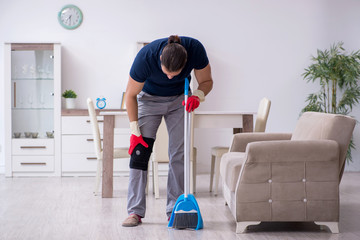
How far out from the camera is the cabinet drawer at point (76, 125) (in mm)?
5387

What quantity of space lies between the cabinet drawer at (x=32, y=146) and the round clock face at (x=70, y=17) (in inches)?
53.4

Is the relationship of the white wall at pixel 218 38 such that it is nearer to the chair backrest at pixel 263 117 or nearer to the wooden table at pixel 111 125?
the chair backrest at pixel 263 117

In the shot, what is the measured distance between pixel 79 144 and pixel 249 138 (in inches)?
92.0

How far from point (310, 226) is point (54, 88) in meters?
3.41

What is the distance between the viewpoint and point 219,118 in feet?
13.5

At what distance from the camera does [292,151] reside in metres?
2.73

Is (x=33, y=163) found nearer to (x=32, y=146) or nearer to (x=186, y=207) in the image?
(x=32, y=146)

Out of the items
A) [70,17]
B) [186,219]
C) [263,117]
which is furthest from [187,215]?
[70,17]

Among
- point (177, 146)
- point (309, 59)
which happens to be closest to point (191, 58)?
point (177, 146)

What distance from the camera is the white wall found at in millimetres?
5734

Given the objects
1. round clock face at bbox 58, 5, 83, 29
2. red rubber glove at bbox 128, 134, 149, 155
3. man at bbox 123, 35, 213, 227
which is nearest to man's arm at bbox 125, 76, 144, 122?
man at bbox 123, 35, 213, 227

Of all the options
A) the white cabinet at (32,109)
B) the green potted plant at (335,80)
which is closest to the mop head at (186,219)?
the white cabinet at (32,109)

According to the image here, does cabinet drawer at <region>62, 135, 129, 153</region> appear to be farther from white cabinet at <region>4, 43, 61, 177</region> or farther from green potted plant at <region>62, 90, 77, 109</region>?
green potted plant at <region>62, 90, 77, 109</region>

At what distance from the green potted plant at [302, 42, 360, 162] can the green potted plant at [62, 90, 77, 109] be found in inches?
103
